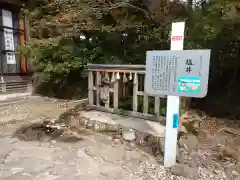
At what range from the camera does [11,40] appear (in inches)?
292

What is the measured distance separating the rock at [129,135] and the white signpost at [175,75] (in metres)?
0.82

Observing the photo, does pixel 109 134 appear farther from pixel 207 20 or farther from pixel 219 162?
pixel 207 20

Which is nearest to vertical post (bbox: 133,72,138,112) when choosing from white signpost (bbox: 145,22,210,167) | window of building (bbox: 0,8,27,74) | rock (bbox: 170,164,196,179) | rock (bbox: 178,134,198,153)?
rock (bbox: 178,134,198,153)

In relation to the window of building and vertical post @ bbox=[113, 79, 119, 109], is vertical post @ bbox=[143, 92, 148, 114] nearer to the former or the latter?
vertical post @ bbox=[113, 79, 119, 109]

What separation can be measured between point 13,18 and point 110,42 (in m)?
3.82

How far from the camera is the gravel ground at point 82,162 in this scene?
8.59 ft

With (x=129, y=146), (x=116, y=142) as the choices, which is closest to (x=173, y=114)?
(x=129, y=146)

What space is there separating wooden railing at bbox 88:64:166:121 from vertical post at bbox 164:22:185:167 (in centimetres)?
117

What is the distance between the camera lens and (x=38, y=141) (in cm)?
358

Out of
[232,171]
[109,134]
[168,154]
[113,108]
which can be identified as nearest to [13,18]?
[113,108]

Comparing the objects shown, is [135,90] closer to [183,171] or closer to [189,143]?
[189,143]

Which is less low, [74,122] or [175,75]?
[175,75]

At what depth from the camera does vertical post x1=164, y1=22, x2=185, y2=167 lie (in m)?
2.65

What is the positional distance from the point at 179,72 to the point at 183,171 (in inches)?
49.6
